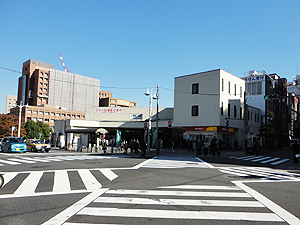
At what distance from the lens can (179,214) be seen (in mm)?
5926

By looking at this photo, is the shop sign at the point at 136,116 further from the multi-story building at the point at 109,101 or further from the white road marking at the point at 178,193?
the multi-story building at the point at 109,101

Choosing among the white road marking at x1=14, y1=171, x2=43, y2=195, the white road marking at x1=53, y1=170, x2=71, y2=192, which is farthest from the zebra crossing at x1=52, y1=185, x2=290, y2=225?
the white road marking at x1=14, y1=171, x2=43, y2=195

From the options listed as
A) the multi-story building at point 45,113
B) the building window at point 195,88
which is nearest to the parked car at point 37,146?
the building window at point 195,88

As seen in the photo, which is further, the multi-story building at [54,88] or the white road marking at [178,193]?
the multi-story building at [54,88]

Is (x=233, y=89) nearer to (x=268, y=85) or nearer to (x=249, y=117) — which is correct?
(x=249, y=117)

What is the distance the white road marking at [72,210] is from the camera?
5332 mm

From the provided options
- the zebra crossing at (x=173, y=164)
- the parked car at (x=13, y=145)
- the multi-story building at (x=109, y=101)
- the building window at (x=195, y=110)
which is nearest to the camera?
the zebra crossing at (x=173, y=164)

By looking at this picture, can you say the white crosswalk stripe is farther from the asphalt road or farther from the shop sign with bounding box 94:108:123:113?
the shop sign with bounding box 94:108:123:113

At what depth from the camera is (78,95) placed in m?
122

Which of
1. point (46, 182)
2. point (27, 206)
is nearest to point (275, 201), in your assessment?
point (27, 206)

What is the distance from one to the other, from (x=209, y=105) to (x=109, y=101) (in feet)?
318

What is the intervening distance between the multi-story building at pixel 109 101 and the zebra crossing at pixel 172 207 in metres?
124

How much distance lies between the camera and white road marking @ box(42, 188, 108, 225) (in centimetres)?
533

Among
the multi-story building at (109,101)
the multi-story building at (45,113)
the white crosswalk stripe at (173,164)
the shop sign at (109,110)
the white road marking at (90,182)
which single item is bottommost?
the white crosswalk stripe at (173,164)
